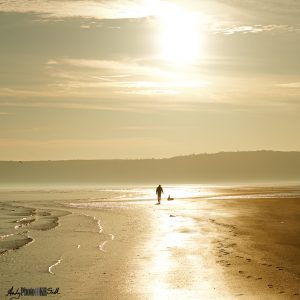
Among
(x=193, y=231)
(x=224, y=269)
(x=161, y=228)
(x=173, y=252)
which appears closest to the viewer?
(x=224, y=269)

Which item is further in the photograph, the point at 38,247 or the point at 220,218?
the point at 220,218

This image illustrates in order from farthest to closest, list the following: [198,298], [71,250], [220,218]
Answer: [220,218] < [71,250] < [198,298]

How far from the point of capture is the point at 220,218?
38125mm

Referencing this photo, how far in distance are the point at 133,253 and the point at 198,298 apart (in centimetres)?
836

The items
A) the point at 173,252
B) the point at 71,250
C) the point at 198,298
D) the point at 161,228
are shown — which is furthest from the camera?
the point at 161,228

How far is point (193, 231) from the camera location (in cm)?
3030

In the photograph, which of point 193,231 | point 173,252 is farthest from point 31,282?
point 193,231

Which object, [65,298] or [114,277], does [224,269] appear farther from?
[65,298]

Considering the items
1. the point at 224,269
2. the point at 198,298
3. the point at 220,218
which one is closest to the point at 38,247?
the point at 224,269

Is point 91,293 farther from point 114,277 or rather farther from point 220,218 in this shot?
point 220,218

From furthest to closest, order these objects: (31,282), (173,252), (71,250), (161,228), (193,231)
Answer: (161,228), (193,231), (71,250), (173,252), (31,282)

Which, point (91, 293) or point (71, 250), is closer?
point (91, 293)

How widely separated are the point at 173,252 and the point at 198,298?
8.08 m

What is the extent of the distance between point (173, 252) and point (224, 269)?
454 centimetres
